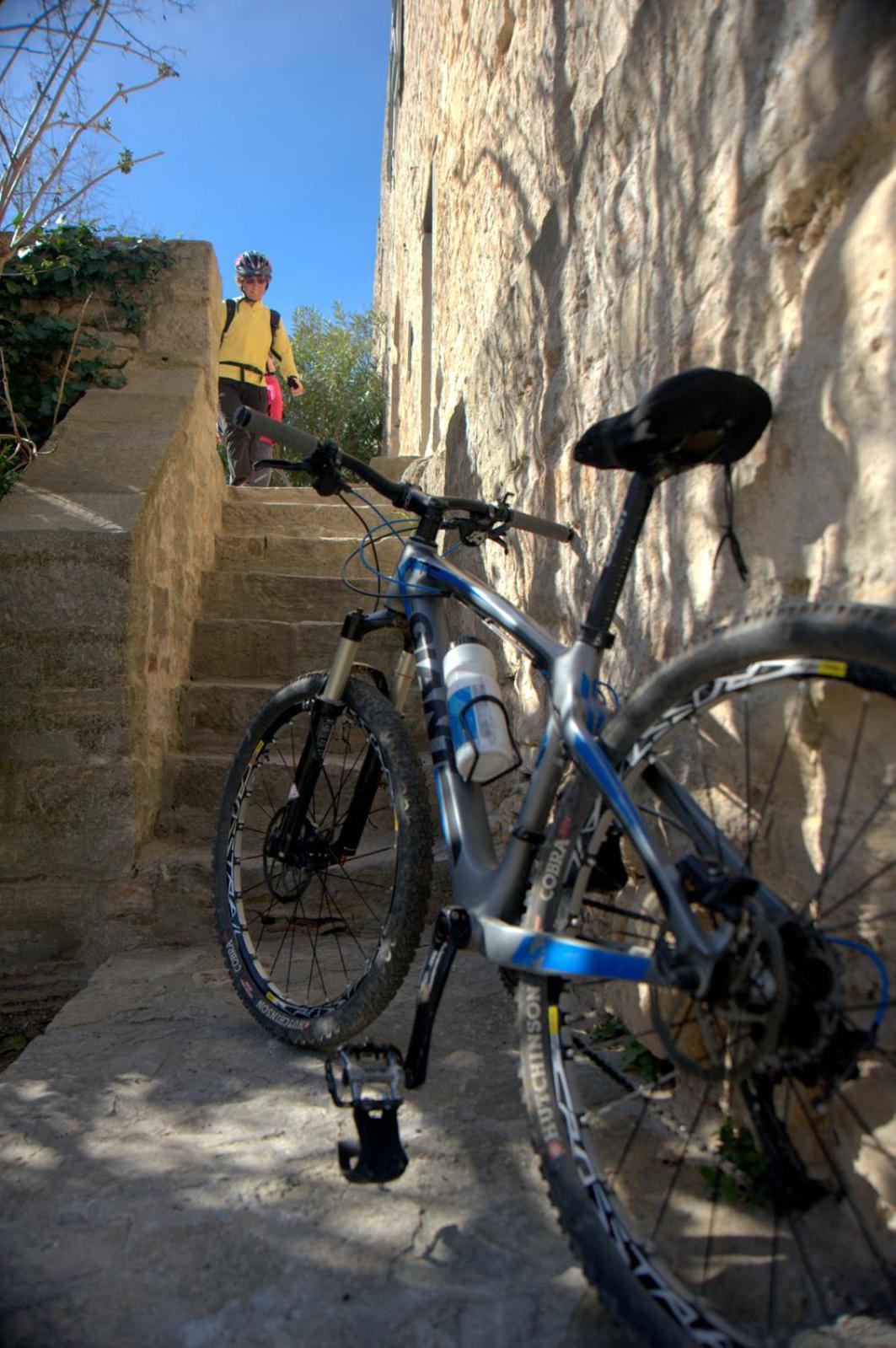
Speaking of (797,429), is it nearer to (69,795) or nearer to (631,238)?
(631,238)

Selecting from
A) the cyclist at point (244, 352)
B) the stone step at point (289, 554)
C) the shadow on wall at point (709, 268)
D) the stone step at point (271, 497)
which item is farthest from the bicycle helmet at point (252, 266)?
the shadow on wall at point (709, 268)

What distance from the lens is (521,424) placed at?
289cm

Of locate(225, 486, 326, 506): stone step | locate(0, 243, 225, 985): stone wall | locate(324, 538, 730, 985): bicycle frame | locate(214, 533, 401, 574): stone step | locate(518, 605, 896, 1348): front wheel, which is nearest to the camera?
locate(518, 605, 896, 1348): front wheel

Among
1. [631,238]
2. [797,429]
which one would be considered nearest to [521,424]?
[631,238]

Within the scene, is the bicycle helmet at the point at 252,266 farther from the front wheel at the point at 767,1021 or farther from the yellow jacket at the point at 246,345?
the front wheel at the point at 767,1021

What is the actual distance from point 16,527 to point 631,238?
7.07ft

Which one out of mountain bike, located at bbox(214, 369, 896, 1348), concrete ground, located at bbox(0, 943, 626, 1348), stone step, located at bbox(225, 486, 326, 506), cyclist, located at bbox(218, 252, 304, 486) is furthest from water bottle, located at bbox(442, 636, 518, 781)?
cyclist, located at bbox(218, 252, 304, 486)

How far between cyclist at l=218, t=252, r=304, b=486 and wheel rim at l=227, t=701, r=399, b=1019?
3.52 metres

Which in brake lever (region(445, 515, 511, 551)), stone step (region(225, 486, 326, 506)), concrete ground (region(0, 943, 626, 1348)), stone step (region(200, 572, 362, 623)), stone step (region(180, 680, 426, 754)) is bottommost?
concrete ground (region(0, 943, 626, 1348))

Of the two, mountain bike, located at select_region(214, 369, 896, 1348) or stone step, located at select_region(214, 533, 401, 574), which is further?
stone step, located at select_region(214, 533, 401, 574)

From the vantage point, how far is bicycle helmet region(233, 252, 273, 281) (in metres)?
6.72

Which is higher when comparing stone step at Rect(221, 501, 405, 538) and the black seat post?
stone step at Rect(221, 501, 405, 538)

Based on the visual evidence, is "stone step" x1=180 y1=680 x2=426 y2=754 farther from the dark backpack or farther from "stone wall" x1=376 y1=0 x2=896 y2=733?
the dark backpack

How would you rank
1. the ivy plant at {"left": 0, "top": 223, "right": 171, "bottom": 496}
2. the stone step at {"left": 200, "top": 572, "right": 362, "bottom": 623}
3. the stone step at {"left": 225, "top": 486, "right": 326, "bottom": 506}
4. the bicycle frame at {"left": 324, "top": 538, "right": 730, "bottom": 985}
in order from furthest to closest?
the stone step at {"left": 225, "top": 486, "right": 326, "bottom": 506} < the ivy plant at {"left": 0, "top": 223, "right": 171, "bottom": 496} < the stone step at {"left": 200, "top": 572, "right": 362, "bottom": 623} < the bicycle frame at {"left": 324, "top": 538, "right": 730, "bottom": 985}
